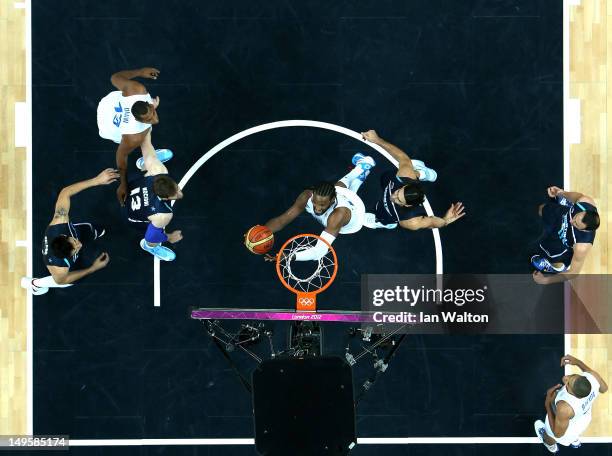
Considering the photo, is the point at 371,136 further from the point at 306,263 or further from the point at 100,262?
the point at 100,262

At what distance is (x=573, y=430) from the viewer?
10430 millimetres

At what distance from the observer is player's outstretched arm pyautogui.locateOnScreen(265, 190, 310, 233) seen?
36.1 feet

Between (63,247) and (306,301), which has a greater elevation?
(63,247)

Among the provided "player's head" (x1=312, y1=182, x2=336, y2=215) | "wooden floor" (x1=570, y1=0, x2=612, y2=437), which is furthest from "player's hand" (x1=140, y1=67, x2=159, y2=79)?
"wooden floor" (x1=570, y1=0, x2=612, y2=437)

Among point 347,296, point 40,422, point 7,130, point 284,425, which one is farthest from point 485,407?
point 7,130

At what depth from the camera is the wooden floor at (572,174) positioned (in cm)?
1140

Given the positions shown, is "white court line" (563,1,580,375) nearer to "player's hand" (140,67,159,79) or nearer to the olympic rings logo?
the olympic rings logo

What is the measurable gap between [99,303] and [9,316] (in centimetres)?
155

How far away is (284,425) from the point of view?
906 centimetres

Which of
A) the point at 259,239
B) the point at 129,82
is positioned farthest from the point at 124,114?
the point at 259,239

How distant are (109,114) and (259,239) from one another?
3.15m

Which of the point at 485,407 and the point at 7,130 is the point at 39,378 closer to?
the point at 7,130

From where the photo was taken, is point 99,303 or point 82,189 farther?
point 99,303

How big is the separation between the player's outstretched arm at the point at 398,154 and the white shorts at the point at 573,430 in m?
4.57
